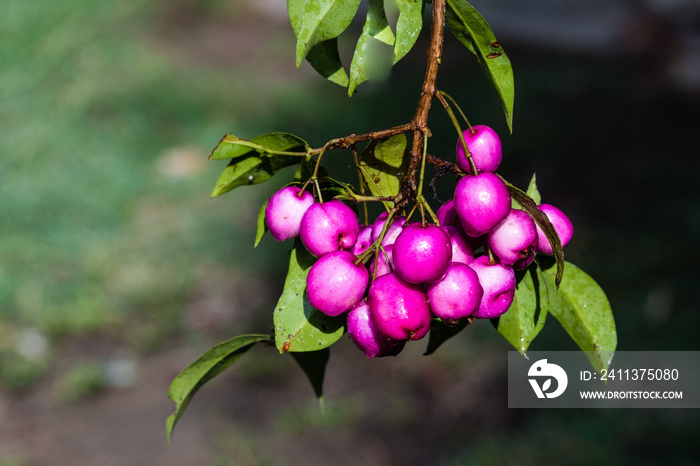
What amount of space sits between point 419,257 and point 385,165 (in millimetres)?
180

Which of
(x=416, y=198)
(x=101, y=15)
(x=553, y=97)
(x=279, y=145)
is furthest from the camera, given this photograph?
(x=101, y=15)

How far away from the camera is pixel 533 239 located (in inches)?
28.7

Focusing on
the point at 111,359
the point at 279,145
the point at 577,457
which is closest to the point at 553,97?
the point at 577,457

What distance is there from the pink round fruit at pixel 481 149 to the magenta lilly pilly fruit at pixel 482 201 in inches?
2.6

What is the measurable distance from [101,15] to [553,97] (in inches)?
139

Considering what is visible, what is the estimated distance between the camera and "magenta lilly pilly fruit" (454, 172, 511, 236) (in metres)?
0.69

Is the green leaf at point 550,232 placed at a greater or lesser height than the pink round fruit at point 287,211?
greater

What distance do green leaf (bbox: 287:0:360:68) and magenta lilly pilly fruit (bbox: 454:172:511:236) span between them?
0.21 metres

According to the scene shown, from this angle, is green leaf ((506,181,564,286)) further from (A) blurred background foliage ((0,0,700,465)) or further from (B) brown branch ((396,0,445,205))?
(A) blurred background foliage ((0,0,700,465))

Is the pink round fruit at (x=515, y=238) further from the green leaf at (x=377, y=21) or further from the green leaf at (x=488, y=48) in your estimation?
the green leaf at (x=377, y=21)

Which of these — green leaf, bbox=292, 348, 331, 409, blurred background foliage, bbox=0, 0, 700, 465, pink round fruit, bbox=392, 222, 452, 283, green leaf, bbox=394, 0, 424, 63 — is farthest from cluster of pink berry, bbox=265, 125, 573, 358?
blurred background foliage, bbox=0, 0, 700, 465

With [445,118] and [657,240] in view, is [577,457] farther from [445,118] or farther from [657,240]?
[445,118]

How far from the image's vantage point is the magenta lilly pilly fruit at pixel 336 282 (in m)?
0.70

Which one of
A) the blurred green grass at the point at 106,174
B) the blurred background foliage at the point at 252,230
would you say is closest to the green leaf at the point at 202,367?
the blurred background foliage at the point at 252,230
